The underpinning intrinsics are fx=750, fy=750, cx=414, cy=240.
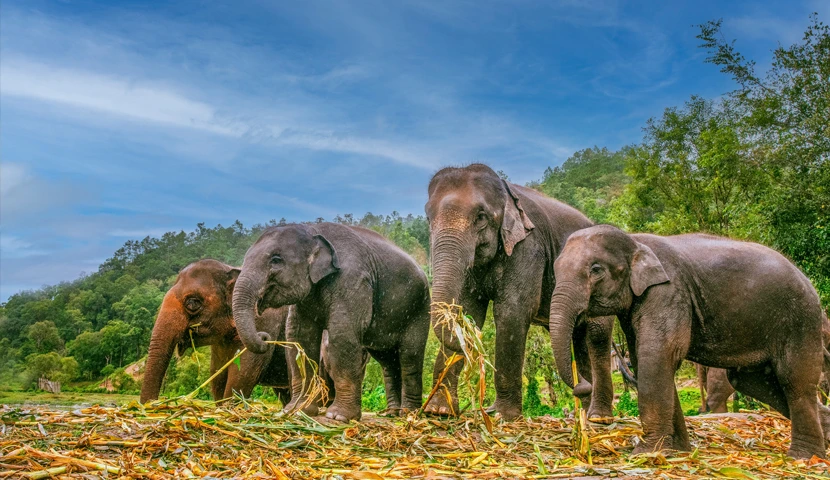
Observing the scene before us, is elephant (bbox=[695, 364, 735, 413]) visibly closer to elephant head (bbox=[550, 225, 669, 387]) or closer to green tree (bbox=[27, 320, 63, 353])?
elephant head (bbox=[550, 225, 669, 387])

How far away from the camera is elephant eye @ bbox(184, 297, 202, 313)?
32.1 ft

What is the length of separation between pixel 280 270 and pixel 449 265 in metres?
1.85

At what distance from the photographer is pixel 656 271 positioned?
6840 mm

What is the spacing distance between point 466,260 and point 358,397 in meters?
1.83

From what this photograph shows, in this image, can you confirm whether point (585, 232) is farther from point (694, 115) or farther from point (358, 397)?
point (694, 115)

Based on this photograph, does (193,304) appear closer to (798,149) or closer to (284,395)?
(284,395)

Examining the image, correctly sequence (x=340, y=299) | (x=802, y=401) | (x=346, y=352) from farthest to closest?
1. (x=340, y=299)
2. (x=346, y=352)
3. (x=802, y=401)

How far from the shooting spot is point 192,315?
9.80 metres

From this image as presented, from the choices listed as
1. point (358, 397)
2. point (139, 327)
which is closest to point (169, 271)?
point (139, 327)

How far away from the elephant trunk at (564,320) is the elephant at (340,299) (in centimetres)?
239

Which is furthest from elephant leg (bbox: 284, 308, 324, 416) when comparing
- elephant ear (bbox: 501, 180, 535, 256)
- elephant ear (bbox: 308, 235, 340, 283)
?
elephant ear (bbox: 501, 180, 535, 256)

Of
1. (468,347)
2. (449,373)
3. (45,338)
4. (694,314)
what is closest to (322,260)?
(449,373)

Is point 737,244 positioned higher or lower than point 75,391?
higher

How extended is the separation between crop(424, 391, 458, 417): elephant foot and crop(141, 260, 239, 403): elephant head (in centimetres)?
341
